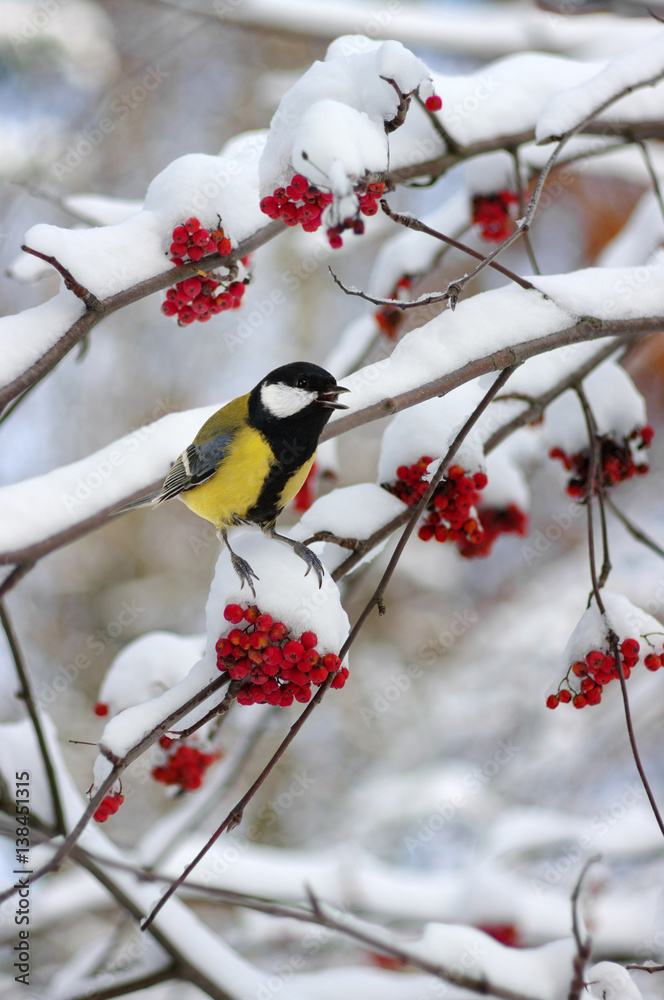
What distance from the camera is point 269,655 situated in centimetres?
113

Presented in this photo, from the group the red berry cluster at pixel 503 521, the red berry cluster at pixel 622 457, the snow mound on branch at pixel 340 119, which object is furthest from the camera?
the red berry cluster at pixel 503 521

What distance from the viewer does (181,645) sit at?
77.5 inches

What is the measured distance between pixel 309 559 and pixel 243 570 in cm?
14

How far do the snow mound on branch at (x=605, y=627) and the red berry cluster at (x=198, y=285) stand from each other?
100 cm

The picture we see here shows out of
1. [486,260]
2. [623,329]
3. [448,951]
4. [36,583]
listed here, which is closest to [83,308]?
[486,260]

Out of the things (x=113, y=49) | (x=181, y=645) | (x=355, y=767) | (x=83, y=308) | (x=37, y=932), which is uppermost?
(x=113, y=49)

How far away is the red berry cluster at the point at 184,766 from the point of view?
1.87 meters

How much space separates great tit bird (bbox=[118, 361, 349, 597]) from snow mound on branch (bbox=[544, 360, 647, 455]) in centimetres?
69

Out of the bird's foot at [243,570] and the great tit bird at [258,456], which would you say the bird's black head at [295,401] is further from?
the bird's foot at [243,570]

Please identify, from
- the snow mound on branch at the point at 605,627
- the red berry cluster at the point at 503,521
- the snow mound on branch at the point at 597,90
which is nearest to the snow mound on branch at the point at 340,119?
the snow mound on branch at the point at 597,90

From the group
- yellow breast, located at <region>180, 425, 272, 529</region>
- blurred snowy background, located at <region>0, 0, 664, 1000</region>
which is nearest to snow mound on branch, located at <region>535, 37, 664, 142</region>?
yellow breast, located at <region>180, 425, 272, 529</region>

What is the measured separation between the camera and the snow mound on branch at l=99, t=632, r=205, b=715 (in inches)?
71.9

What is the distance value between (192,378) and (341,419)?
18.6 ft

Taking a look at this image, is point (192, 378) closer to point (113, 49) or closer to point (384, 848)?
point (113, 49)
